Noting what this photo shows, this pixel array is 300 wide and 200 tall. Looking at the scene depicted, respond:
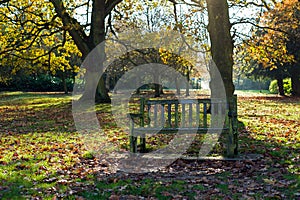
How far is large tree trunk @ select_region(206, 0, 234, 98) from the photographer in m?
12.9

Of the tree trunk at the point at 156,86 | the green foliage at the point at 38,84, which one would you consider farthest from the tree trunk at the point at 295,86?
the green foliage at the point at 38,84

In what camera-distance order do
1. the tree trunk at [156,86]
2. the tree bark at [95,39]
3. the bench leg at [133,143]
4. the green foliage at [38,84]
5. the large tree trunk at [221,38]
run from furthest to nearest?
the green foliage at [38,84] → the tree trunk at [156,86] → the tree bark at [95,39] → the large tree trunk at [221,38] → the bench leg at [133,143]

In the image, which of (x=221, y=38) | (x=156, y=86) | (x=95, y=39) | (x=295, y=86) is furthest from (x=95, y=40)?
(x=295, y=86)

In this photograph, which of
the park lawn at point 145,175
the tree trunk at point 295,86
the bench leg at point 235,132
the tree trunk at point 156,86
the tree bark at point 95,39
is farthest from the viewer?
the tree trunk at point 295,86

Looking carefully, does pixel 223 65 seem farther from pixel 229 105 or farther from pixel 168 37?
pixel 168 37

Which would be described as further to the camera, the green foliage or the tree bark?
the green foliage

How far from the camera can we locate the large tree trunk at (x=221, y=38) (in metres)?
12.9

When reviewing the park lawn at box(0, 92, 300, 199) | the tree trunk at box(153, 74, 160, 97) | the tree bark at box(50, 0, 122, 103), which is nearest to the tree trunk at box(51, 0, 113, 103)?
the tree bark at box(50, 0, 122, 103)

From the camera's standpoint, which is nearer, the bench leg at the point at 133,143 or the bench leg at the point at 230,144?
the bench leg at the point at 230,144

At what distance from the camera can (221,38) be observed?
42.6 ft

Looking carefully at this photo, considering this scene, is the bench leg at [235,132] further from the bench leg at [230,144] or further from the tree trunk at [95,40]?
the tree trunk at [95,40]

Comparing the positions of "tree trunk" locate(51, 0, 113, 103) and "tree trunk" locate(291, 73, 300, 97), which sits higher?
"tree trunk" locate(51, 0, 113, 103)

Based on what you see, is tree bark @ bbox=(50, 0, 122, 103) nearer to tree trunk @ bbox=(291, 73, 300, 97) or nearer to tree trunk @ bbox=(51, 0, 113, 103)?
tree trunk @ bbox=(51, 0, 113, 103)

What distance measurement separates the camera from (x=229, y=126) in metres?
7.58
